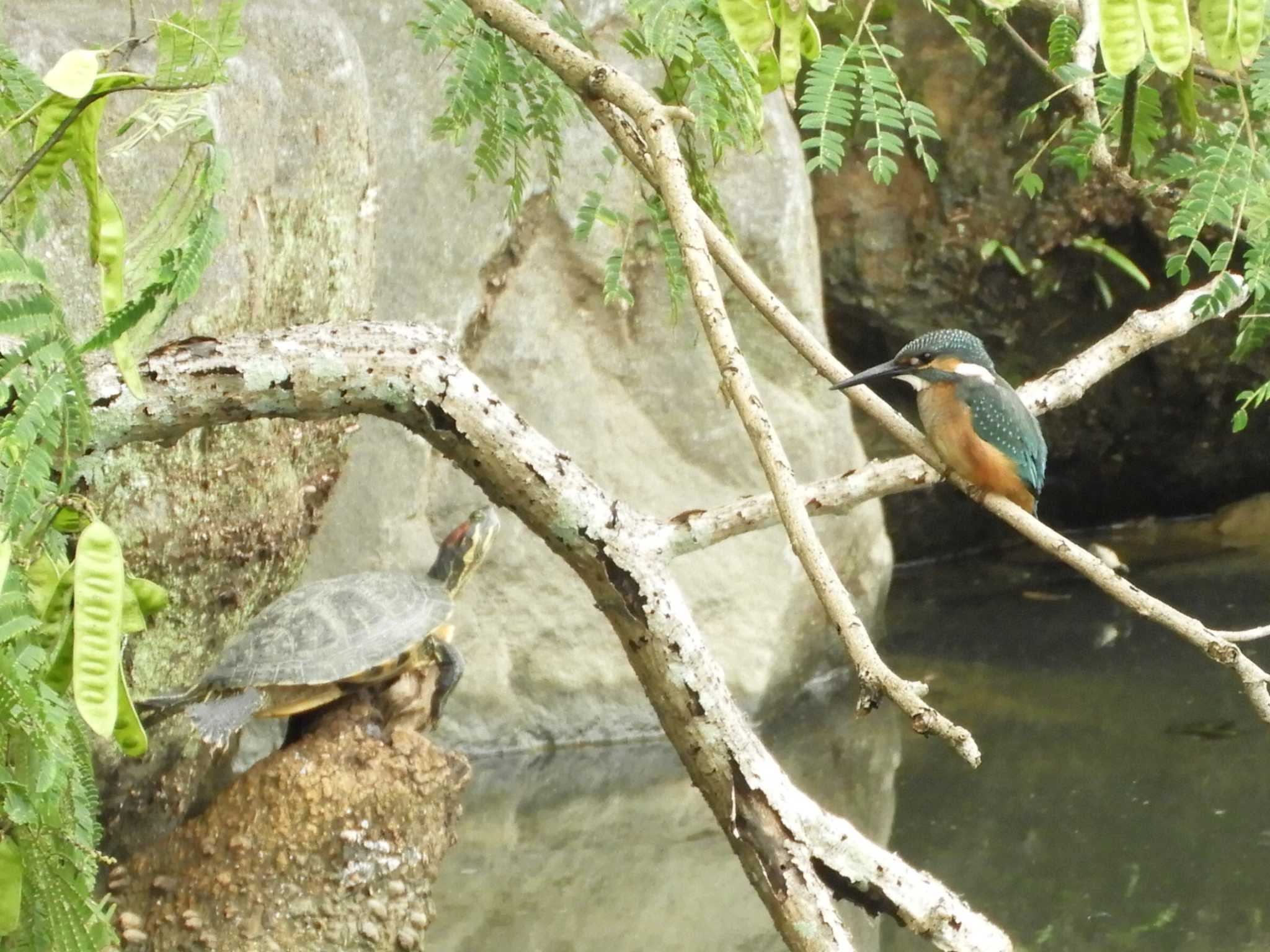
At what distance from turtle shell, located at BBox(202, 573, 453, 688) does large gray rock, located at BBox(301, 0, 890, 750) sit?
1.31 m

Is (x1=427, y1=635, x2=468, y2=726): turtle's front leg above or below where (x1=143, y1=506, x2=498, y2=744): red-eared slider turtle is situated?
below

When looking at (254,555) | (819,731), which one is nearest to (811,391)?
(819,731)

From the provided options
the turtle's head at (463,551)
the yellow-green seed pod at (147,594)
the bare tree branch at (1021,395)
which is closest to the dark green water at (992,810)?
the turtle's head at (463,551)

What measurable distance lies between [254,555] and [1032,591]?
363 cm

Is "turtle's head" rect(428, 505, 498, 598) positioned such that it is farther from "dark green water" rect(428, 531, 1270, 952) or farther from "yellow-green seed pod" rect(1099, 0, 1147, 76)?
"yellow-green seed pod" rect(1099, 0, 1147, 76)

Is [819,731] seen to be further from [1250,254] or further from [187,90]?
[187,90]

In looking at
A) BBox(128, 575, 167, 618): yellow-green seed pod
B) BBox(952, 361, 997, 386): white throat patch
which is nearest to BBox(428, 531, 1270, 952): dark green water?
BBox(952, 361, 997, 386): white throat patch

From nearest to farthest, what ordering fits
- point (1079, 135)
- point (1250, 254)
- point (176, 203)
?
point (176, 203) < point (1250, 254) < point (1079, 135)

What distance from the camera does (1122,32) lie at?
909 millimetres

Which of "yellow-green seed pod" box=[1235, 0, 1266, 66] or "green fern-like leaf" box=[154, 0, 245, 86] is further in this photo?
"green fern-like leaf" box=[154, 0, 245, 86]

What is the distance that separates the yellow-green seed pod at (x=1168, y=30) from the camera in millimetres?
888

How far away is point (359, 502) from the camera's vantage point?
4652 mm

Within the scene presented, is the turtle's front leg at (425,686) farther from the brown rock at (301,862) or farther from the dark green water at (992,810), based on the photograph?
the dark green water at (992,810)

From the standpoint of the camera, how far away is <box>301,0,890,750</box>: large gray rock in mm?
4621
